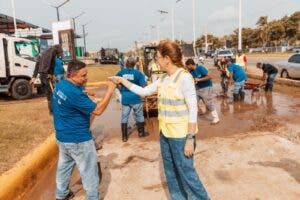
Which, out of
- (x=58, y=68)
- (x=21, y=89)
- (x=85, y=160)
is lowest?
(x=21, y=89)

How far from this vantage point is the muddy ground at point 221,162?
483 cm

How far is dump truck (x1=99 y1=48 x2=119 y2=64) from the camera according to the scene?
187ft

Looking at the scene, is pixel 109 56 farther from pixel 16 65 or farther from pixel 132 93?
pixel 132 93

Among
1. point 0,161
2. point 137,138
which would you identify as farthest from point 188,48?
point 0,161

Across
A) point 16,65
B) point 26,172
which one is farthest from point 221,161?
point 16,65

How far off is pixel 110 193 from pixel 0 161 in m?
2.04

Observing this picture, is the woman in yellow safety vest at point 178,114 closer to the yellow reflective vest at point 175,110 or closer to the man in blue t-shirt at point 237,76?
the yellow reflective vest at point 175,110

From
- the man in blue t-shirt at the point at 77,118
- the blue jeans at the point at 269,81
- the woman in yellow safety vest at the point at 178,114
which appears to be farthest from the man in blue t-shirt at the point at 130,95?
the blue jeans at the point at 269,81

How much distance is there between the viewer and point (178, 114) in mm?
3707

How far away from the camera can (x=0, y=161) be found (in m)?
5.79

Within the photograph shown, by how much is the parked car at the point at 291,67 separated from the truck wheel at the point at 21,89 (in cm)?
1279

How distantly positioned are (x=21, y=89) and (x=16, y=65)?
3.53 feet

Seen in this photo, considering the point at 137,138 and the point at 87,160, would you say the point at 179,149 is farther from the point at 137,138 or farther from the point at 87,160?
the point at 137,138

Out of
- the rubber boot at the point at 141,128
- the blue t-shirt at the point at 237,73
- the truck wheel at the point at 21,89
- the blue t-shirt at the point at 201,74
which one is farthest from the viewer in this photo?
the truck wheel at the point at 21,89
